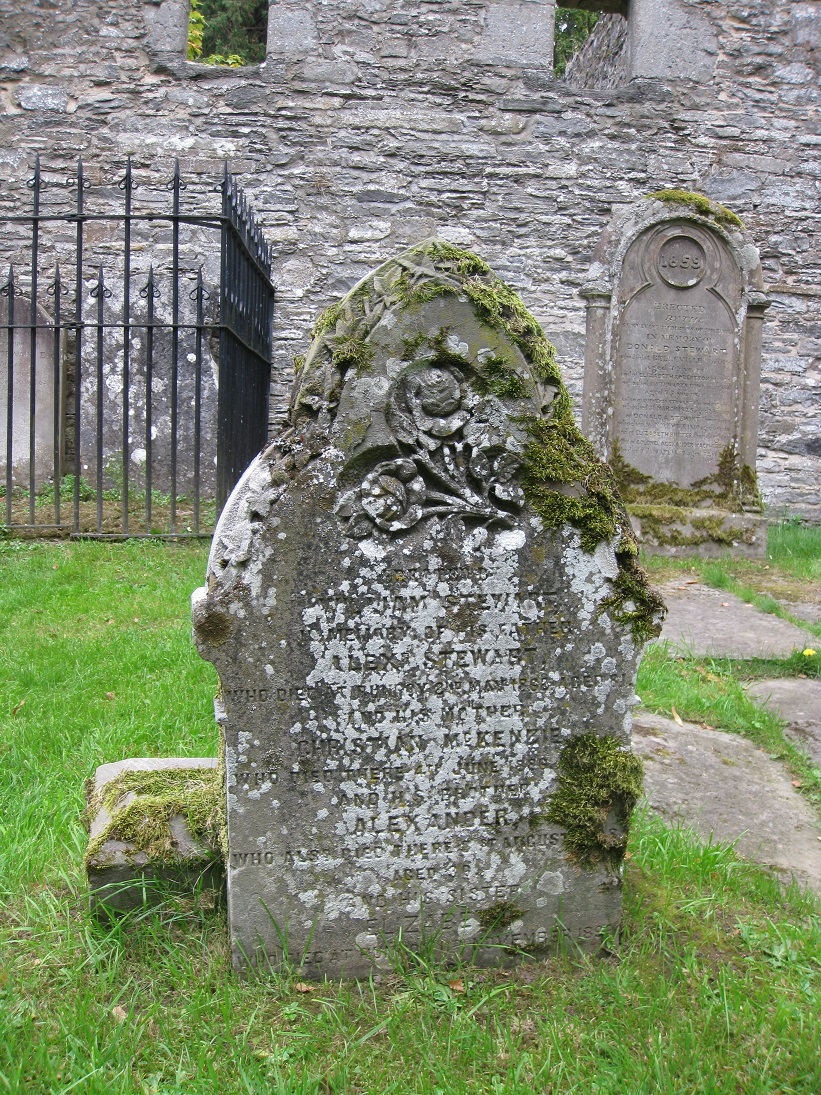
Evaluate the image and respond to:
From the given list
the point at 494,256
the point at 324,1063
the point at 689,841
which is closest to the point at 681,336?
the point at 494,256

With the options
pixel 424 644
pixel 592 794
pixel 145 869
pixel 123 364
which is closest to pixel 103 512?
pixel 123 364

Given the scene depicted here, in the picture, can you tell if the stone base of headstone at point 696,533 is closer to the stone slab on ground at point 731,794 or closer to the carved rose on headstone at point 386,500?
the stone slab on ground at point 731,794

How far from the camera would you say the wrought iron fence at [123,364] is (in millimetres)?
6566

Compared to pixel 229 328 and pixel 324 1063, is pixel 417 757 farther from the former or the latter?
pixel 229 328

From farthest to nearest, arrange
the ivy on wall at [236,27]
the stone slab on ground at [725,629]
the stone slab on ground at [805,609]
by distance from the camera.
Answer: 1. the ivy on wall at [236,27]
2. the stone slab on ground at [805,609]
3. the stone slab on ground at [725,629]

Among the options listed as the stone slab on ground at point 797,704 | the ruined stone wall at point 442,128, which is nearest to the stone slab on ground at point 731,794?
the stone slab on ground at point 797,704

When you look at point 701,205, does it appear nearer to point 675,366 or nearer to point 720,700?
point 675,366

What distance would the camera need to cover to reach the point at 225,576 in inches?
71.5

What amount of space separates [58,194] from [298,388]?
25.8 ft

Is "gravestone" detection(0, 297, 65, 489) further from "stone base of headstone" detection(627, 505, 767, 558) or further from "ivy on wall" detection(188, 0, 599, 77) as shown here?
"ivy on wall" detection(188, 0, 599, 77)

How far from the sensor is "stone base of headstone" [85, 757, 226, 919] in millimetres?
2010

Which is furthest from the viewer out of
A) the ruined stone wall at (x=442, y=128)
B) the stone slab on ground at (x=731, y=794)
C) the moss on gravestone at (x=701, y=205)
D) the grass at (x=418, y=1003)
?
the ruined stone wall at (x=442, y=128)

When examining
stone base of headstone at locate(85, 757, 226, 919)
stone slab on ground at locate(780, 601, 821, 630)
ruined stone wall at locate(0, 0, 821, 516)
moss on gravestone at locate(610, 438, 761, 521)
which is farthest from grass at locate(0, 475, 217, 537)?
stone base of headstone at locate(85, 757, 226, 919)

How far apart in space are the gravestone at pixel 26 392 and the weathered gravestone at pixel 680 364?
4432 millimetres
